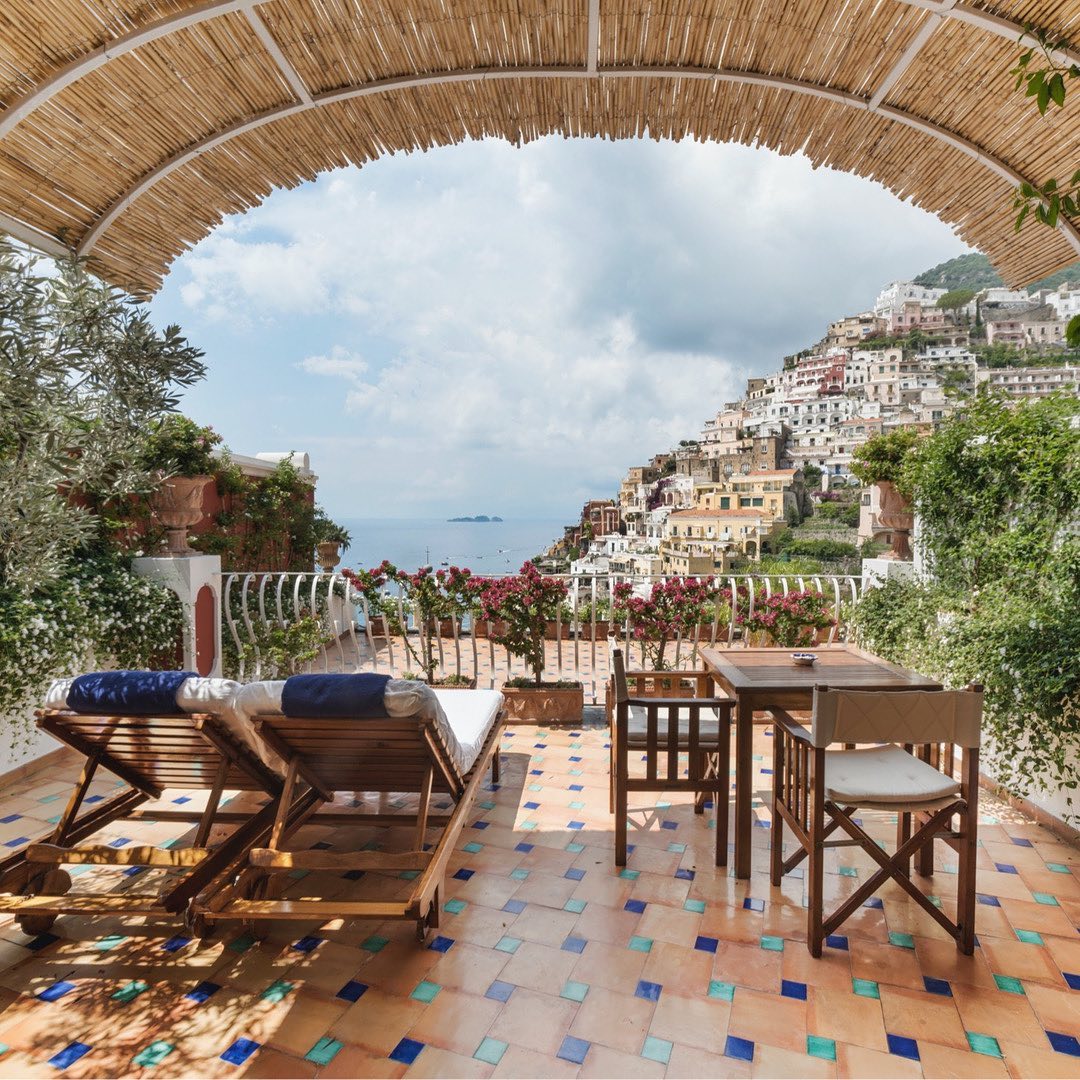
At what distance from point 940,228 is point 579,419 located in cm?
10809

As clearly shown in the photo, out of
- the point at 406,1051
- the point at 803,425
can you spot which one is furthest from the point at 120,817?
the point at 803,425

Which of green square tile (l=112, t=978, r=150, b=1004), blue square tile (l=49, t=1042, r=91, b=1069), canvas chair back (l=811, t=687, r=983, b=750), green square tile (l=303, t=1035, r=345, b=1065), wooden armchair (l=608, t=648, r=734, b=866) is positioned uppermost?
canvas chair back (l=811, t=687, r=983, b=750)

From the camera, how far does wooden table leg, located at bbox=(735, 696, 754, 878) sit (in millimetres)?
2785

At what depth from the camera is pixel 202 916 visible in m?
2.19

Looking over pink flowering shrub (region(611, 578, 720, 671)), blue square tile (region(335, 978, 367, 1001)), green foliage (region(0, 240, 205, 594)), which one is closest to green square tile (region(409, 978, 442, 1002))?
blue square tile (region(335, 978, 367, 1001))

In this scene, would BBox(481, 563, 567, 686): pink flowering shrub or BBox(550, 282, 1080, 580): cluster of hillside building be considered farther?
BBox(550, 282, 1080, 580): cluster of hillside building

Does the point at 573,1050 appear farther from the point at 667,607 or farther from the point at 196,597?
the point at 196,597

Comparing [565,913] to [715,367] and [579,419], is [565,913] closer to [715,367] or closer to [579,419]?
[579,419]

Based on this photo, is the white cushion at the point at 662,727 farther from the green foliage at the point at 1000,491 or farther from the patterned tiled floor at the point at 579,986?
the green foliage at the point at 1000,491

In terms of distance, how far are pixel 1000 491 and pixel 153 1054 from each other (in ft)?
15.2

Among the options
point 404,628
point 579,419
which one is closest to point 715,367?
point 579,419

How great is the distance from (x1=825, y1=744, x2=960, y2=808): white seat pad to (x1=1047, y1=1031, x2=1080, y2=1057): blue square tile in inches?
26.6

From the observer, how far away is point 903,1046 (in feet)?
6.19

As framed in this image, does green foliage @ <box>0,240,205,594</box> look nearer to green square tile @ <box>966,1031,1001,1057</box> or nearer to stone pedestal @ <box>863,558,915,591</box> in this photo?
green square tile @ <box>966,1031,1001,1057</box>
